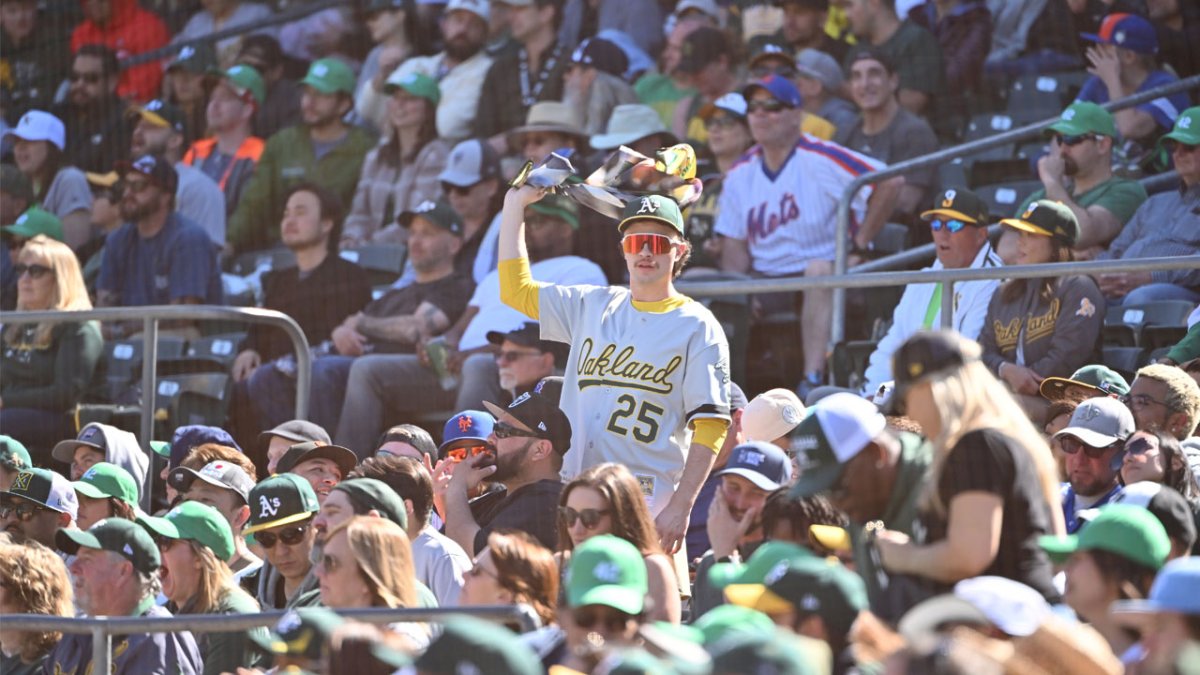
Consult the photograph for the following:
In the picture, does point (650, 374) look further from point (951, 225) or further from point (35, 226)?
point (35, 226)

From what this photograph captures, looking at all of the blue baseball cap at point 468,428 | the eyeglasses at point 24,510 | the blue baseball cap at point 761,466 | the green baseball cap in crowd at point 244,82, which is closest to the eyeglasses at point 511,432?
the blue baseball cap at point 468,428

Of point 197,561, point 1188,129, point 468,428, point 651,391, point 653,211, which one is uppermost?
point 1188,129

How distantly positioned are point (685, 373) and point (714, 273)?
3.59 meters

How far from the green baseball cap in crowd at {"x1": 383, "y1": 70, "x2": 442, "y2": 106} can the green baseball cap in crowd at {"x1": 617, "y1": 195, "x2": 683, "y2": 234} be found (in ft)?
20.3

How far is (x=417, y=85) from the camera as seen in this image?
500 inches

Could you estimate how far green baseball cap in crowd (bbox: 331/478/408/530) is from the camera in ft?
19.9

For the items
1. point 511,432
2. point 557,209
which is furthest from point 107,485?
point 557,209

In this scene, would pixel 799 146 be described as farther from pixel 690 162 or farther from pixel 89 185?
pixel 89 185

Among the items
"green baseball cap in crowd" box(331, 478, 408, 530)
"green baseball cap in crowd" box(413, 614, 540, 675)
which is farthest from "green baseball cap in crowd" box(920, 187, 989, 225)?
"green baseball cap in crowd" box(413, 614, 540, 675)

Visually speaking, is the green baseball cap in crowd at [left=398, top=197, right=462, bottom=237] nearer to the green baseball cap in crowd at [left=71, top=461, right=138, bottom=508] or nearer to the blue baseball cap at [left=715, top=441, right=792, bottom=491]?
the green baseball cap in crowd at [left=71, top=461, right=138, bottom=508]

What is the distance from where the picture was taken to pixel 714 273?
10.1 meters

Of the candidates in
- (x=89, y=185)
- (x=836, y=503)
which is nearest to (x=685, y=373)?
(x=836, y=503)

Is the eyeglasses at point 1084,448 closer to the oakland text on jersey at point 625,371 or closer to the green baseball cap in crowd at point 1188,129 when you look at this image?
the oakland text on jersey at point 625,371

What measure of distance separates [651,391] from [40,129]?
29.0ft
